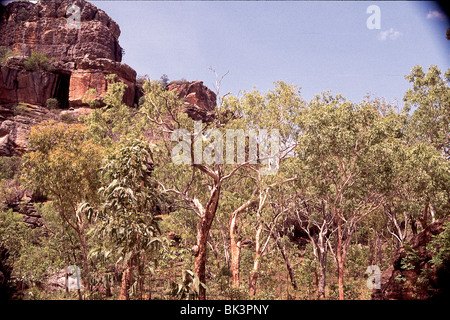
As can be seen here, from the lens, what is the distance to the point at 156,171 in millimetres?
15891

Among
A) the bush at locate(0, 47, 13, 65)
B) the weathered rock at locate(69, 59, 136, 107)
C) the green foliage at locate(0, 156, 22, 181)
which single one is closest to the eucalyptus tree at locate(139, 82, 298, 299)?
the green foliage at locate(0, 156, 22, 181)

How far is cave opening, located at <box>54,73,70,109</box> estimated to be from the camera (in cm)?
4586

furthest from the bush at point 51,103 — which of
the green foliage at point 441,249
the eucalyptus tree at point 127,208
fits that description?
the green foliage at point 441,249

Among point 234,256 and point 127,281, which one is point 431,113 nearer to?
point 234,256

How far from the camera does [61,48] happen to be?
162ft

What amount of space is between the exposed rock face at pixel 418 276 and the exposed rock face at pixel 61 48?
38922mm

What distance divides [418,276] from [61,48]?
5622cm

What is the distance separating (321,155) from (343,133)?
1050 millimetres

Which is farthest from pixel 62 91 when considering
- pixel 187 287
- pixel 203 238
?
pixel 187 287

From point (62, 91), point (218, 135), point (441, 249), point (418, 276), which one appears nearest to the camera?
point (441, 249)

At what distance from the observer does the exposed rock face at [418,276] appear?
802 cm

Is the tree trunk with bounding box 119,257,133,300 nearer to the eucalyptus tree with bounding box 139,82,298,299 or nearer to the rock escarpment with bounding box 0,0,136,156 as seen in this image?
the eucalyptus tree with bounding box 139,82,298,299

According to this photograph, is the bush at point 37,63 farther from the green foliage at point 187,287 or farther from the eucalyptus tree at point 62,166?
the green foliage at point 187,287
